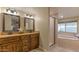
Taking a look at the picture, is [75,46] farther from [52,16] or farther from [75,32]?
[52,16]

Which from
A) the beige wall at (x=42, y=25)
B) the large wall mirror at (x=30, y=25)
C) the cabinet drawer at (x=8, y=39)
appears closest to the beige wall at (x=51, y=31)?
the beige wall at (x=42, y=25)

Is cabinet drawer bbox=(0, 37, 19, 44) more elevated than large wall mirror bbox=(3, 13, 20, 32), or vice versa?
large wall mirror bbox=(3, 13, 20, 32)

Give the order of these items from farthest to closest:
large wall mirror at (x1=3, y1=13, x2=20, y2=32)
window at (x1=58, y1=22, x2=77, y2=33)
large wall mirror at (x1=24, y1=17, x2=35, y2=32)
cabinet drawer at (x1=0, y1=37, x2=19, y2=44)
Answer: large wall mirror at (x1=3, y1=13, x2=20, y2=32) → cabinet drawer at (x1=0, y1=37, x2=19, y2=44) → large wall mirror at (x1=24, y1=17, x2=35, y2=32) → window at (x1=58, y1=22, x2=77, y2=33)

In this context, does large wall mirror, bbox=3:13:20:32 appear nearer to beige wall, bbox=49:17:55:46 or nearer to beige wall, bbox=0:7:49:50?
beige wall, bbox=0:7:49:50

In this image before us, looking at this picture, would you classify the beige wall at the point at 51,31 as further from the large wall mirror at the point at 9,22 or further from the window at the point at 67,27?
the large wall mirror at the point at 9,22

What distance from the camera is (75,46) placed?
5.97 feet

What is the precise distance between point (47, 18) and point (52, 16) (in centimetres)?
12

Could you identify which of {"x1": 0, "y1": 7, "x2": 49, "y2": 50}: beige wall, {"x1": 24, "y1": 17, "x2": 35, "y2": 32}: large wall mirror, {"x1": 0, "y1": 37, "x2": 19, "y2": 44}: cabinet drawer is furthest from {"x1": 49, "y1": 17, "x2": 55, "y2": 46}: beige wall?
{"x1": 0, "y1": 37, "x2": 19, "y2": 44}: cabinet drawer

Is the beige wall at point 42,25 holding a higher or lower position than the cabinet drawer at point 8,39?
higher

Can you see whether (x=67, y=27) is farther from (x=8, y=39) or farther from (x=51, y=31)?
(x=8, y=39)

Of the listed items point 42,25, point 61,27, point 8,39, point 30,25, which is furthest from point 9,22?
point 61,27

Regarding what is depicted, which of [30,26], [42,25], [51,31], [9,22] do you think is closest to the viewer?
[42,25]
